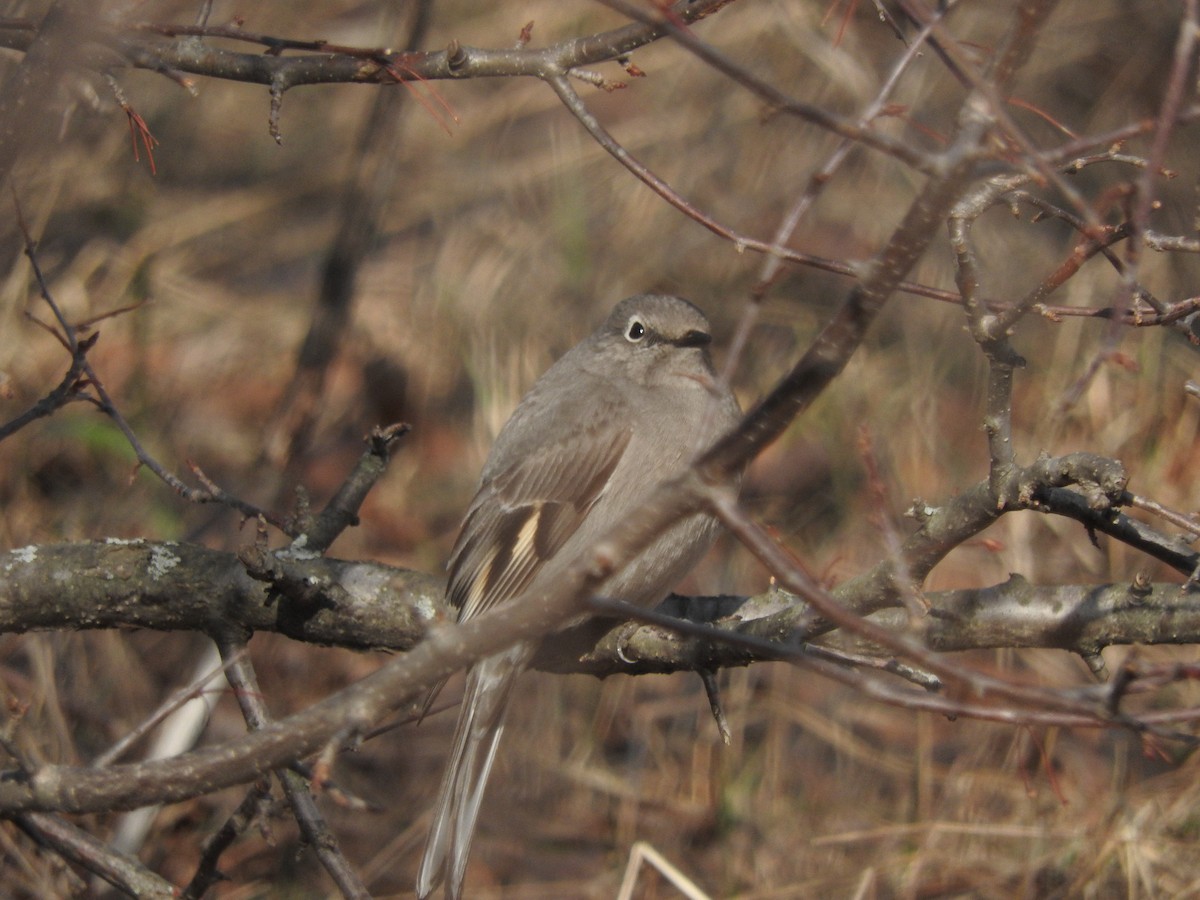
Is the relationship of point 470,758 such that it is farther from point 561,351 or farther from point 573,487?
point 561,351

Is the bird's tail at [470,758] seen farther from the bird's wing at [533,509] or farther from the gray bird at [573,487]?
the bird's wing at [533,509]

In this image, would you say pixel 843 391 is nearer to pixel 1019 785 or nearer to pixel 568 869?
pixel 1019 785

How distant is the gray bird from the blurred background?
0.73 meters

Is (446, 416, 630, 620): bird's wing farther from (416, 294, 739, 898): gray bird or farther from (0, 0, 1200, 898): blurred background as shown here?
(0, 0, 1200, 898): blurred background

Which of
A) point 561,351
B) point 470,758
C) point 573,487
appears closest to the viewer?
point 470,758

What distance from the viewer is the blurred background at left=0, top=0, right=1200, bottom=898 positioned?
5203mm

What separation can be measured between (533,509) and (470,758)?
2.75 feet

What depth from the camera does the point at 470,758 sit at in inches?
156

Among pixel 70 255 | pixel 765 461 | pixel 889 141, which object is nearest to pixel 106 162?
pixel 70 255

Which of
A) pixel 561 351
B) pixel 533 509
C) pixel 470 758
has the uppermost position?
pixel 561 351

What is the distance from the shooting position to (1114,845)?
15.1 feet

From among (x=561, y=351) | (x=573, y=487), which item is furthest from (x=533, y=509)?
(x=561, y=351)

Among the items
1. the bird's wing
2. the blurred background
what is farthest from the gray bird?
the blurred background

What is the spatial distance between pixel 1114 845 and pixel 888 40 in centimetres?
531
